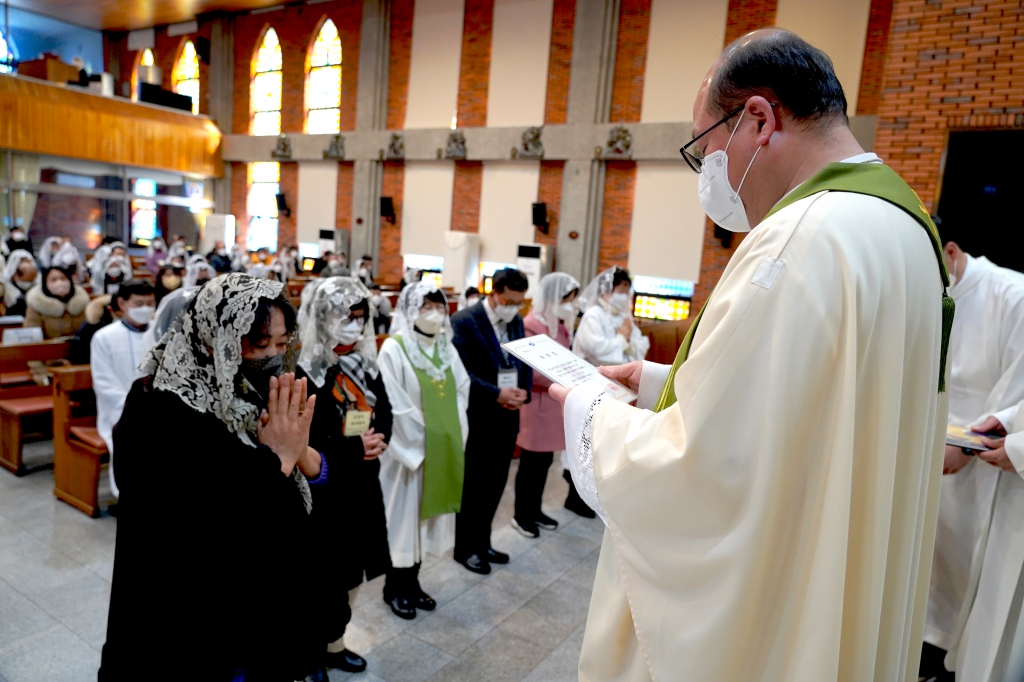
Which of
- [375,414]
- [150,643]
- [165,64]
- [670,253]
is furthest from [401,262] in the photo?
[150,643]

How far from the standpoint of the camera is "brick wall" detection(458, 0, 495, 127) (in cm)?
1449

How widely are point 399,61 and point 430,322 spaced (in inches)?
561

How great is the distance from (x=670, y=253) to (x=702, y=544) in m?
12.3

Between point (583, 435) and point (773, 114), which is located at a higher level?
point (773, 114)

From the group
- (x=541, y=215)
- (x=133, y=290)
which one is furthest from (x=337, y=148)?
(x=133, y=290)

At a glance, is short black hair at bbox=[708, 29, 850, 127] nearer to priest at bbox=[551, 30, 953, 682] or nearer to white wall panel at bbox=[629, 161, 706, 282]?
priest at bbox=[551, 30, 953, 682]

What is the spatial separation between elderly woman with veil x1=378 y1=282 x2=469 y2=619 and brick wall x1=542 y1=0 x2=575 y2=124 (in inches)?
443

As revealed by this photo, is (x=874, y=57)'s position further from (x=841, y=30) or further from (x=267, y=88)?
(x=267, y=88)

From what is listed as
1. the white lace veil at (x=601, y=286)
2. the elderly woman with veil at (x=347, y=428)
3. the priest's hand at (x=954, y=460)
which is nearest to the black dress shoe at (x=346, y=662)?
the elderly woman with veil at (x=347, y=428)

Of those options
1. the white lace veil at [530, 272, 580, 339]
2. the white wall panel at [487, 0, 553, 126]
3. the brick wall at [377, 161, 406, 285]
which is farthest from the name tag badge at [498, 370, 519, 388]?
the brick wall at [377, 161, 406, 285]

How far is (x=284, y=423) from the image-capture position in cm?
182

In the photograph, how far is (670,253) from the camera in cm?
1283

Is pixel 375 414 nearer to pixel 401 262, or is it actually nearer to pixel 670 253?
pixel 670 253

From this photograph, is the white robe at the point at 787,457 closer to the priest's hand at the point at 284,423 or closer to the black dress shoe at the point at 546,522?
the priest's hand at the point at 284,423
